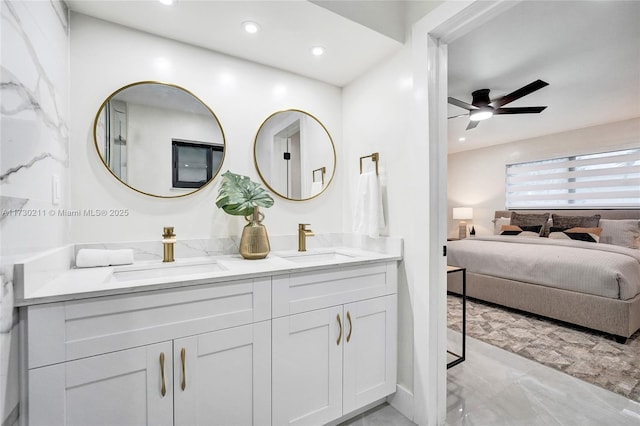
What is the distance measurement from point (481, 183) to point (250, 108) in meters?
5.33

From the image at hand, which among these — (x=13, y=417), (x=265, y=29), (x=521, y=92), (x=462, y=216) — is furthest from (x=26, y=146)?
(x=462, y=216)

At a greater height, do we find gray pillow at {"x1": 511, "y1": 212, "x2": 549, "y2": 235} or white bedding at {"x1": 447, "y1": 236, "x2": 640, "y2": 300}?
gray pillow at {"x1": 511, "y1": 212, "x2": 549, "y2": 235}

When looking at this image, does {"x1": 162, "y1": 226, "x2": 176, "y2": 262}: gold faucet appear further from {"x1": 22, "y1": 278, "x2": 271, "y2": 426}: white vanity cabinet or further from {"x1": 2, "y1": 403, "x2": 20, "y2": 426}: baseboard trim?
{"x1": 2, "y1": 403, "x2": 20, "y2": 426}: baseboard trim

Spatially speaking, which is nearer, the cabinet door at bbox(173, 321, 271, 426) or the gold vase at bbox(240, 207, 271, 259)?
the cabinet door at bbox(173, 321, 271, 426)

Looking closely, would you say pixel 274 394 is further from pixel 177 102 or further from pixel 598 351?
pixel 598 351

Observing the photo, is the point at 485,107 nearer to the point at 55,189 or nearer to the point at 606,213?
the point at 606,213

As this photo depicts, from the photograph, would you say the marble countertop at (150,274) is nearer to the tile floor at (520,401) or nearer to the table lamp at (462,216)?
the tile floor at (520,401)

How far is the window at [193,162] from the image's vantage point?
1.68m

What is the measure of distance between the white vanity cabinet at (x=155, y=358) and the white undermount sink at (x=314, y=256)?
1.84 ft

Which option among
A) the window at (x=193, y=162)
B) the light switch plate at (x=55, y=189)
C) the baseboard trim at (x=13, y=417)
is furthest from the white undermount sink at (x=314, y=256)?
the baseboard trim at (x=13, y=417)

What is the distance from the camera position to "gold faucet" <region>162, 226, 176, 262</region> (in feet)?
5.05

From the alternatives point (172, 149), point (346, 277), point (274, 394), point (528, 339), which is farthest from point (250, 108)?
point (528, 339)

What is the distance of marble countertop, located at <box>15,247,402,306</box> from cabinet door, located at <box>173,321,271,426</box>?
231 mm

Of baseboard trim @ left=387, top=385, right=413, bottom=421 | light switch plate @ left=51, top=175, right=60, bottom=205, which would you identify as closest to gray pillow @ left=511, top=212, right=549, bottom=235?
baseboard trim @ left=387, top=385, right=413, bottom=421
